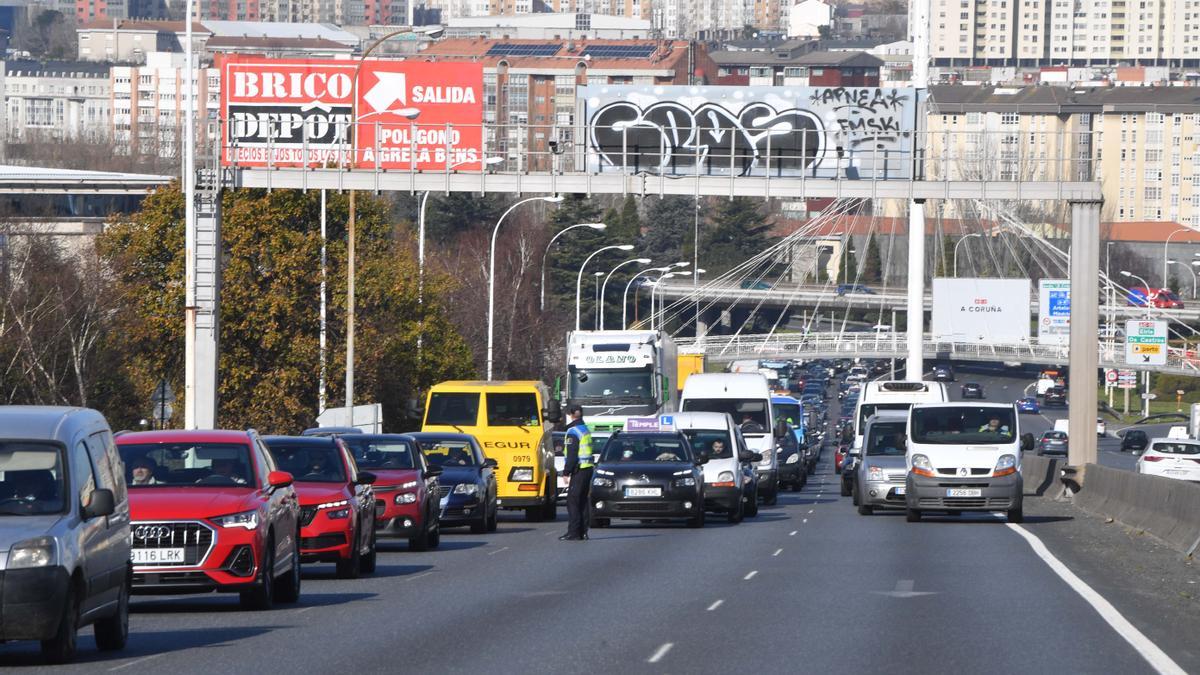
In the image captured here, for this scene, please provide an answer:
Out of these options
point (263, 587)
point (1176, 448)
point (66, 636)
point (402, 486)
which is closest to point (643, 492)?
point (402, 486)

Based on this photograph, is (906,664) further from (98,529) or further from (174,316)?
(174,316)

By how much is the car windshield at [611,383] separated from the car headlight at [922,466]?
565 inches

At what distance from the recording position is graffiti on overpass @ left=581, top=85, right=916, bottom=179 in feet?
148

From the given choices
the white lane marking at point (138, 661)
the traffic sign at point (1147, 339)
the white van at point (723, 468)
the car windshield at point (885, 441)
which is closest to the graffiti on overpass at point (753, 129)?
the car windshield at point (885, 441)

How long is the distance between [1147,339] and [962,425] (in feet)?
171

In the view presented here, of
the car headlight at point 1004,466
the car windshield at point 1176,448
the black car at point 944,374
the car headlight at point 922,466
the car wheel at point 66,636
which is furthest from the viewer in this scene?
the black car at point 944,374

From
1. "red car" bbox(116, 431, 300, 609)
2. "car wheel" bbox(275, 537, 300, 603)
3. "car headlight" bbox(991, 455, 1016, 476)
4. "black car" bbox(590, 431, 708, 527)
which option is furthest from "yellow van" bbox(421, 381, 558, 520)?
"red car" bbox(116, 431, 300, 609)

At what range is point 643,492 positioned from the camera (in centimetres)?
2838

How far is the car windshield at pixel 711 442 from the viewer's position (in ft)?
102

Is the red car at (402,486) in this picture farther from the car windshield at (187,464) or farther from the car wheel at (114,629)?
the car wheel at (114,629)

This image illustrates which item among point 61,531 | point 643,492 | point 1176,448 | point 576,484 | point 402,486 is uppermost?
point 61,531

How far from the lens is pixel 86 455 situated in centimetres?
1291

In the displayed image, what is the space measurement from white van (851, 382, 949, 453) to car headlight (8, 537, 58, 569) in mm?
36065

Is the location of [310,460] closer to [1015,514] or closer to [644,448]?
[644,448]
